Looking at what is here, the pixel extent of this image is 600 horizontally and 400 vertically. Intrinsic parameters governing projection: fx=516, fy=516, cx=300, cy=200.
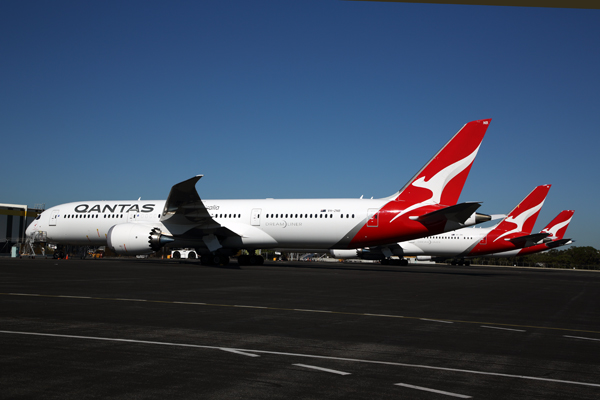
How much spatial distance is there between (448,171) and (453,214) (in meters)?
3.14

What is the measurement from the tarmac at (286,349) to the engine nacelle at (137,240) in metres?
18.6

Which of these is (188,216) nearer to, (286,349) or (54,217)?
(54,217)

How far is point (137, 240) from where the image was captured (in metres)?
31.4

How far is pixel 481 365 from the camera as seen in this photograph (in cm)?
629

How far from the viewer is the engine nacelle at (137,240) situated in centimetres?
3145

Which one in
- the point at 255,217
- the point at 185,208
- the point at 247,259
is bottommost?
the point at 247,259

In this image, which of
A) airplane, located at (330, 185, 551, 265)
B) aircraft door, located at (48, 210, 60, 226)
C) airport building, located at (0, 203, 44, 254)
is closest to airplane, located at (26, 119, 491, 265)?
aircraft door, located at (48, 210, 60, 226)

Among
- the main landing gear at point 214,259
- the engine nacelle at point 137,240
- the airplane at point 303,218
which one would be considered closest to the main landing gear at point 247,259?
the airplane at point 303,218

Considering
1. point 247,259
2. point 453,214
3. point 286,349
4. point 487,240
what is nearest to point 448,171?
point 453,214

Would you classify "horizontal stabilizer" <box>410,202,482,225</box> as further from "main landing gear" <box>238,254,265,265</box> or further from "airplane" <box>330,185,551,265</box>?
"airplane" <box>330,185,551,265</box>

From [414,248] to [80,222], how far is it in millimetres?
32151

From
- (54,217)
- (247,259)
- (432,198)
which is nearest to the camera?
(432,198)

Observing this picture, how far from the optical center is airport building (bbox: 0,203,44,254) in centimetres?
6344

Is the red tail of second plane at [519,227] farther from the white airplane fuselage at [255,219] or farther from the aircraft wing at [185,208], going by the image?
the aircraft wing at [185,208]
